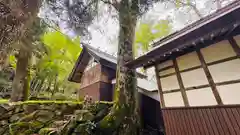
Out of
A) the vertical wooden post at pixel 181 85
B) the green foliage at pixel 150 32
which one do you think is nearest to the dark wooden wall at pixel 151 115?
the vertical wooden post at pixel 181 85

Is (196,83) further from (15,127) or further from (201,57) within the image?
(15,127)

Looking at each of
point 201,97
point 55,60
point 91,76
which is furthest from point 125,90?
point 55,60

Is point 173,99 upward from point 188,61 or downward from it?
downward

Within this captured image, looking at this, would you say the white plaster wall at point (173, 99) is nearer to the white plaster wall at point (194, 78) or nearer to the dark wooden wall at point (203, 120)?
the dark wooden wall at point (203, 120)

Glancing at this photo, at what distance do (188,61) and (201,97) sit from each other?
3.65ft

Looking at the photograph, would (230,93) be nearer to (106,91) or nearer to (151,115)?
(151,115)

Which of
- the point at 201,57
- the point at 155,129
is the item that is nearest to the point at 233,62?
the point at 201,57

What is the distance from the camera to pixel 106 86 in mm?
9367

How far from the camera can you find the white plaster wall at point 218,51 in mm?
3586

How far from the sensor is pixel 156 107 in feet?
26.9

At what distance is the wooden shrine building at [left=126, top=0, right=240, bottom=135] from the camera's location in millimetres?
3191

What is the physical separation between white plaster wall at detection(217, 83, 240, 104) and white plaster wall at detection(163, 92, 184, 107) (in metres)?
1.07

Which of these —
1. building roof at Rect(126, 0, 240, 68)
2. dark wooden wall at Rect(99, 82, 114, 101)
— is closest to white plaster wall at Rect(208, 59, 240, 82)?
building roof at Rect(126, 0, 240, 68)

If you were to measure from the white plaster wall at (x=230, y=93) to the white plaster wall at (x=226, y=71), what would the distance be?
0.19 meters
